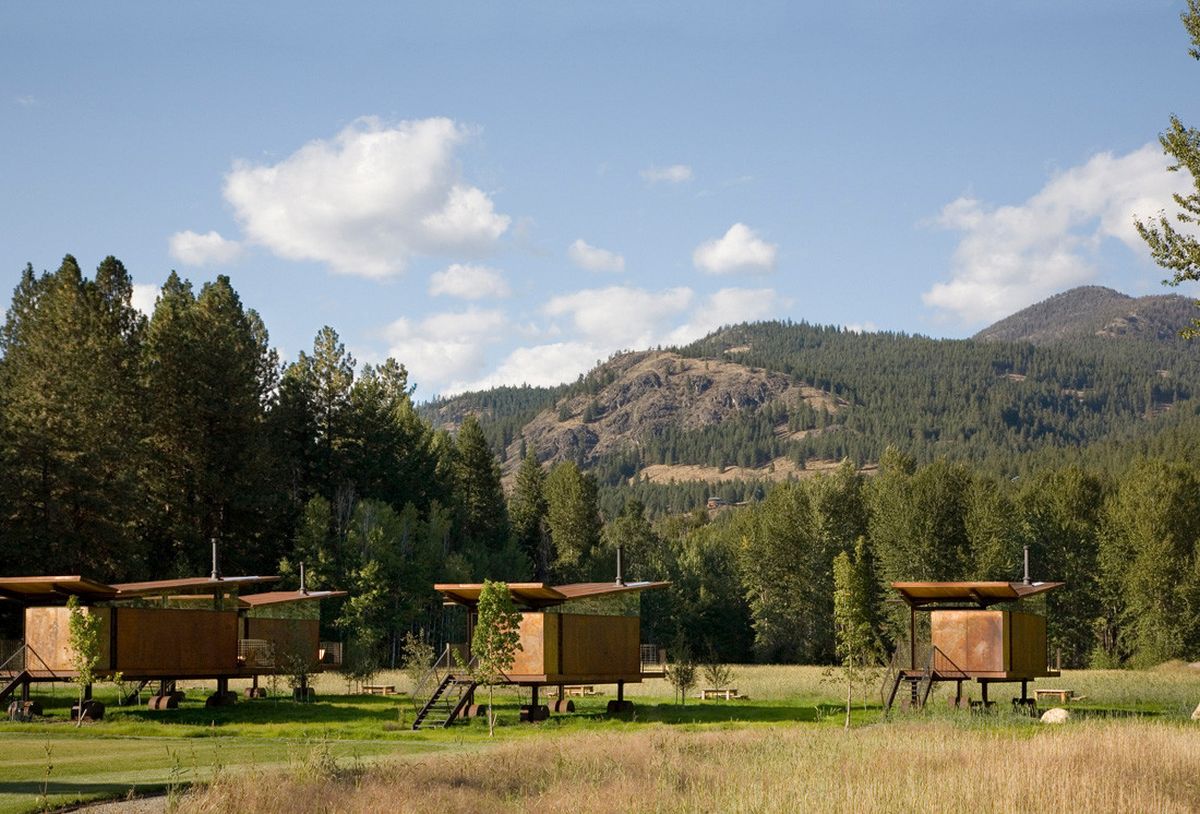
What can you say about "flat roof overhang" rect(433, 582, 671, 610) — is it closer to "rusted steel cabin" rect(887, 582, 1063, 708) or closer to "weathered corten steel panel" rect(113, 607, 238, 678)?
"weathered corten steel panel" rect(113, 607, 238, 678)

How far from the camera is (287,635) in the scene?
1879 inches

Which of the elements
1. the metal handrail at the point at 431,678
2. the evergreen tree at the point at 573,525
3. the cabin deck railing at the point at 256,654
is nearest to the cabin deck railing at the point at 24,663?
the cabin deck railing at the point at 256,654

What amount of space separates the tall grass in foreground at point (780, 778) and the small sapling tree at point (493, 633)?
8.88 meters

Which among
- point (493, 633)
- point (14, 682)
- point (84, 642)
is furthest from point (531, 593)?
point (14, 682)

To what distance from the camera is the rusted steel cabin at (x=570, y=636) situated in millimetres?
38531

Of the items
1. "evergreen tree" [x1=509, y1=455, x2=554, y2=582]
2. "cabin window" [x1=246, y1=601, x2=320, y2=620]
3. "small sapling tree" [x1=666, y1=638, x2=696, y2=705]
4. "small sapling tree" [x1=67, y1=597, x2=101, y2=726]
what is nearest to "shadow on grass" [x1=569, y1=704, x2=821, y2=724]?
"small sapling tree" [x1=666, y1=638, x2=696, y2=705]

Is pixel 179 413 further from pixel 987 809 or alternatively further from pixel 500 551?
pixel 987 809

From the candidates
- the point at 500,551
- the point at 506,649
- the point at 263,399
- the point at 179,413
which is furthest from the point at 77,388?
the point at 500,551

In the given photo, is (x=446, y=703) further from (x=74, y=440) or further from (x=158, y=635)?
(x=74, y=440)

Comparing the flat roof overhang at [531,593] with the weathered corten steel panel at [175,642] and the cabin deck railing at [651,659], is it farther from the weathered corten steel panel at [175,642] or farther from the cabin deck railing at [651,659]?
the weathered corten steel panel at [175,642]

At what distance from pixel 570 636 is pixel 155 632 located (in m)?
13.1

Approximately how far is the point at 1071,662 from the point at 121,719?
61449mm

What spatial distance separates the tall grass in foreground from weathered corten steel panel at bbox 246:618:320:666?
2281 cm

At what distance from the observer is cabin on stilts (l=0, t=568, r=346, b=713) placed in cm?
3912
